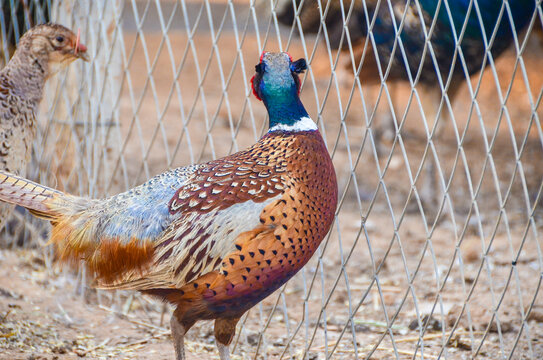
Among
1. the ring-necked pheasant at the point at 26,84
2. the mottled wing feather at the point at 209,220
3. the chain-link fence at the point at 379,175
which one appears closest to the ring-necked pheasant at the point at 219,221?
the mottled wing feather at the point at 209,220

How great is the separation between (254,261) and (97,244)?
58 centimetres

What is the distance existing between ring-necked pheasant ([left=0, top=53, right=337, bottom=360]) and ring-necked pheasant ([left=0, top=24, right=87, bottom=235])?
0.46 m

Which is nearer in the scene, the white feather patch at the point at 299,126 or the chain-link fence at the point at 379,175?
the white feather patch at the point at 299,126

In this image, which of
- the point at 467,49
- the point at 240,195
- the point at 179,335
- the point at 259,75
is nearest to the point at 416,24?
the point at 467,49

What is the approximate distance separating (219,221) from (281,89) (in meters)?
0.53

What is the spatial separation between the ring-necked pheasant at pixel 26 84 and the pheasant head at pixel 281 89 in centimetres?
111

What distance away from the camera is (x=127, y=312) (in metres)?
3.75

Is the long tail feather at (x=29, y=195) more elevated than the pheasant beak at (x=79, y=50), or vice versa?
the pheasant beak at (x=79, y=50)

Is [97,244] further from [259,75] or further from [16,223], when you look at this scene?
[16,223]

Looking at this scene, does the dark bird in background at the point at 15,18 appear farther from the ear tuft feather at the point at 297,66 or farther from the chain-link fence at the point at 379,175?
the ear tuft feather at the point at 297,66

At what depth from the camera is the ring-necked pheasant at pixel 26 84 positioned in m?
2.94

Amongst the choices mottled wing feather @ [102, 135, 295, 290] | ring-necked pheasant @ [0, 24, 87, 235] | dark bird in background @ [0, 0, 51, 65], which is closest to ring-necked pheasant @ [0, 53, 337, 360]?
mottled wing feather @ [102, 135, 295, 290]

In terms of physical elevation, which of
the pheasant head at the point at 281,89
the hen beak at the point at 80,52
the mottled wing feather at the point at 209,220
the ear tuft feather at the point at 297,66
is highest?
the hen beak at the point at 80,52

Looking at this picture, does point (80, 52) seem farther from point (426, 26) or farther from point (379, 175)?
point (426, 26)
